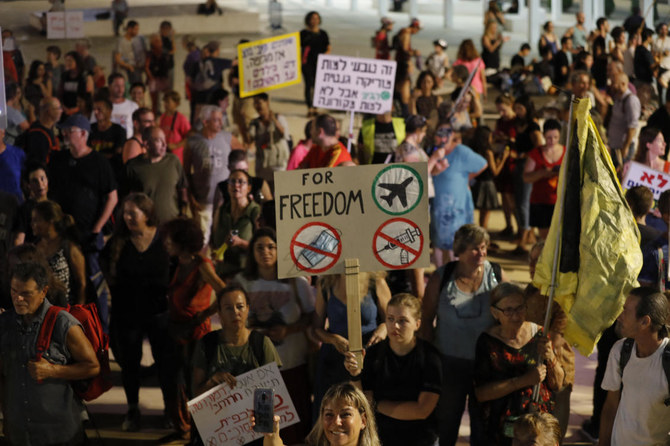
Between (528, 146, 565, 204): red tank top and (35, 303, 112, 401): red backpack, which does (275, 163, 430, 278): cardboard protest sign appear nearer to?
(35, 303, 112, 401): red backpack

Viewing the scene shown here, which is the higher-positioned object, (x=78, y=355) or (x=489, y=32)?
(x=489, y=32)

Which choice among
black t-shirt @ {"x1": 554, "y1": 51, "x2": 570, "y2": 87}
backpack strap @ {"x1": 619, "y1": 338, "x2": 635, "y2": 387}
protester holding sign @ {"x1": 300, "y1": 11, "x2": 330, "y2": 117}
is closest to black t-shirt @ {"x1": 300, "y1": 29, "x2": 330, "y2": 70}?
protester holding sign @ {"x1": 300, "y1": 11, "x2": 330, "y2": 117}

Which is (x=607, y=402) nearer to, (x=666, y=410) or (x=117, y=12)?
(x=666, y=410)

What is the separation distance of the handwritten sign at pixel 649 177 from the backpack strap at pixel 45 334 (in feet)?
16.6

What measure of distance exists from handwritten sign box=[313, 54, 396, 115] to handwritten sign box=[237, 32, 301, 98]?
3.36 ft

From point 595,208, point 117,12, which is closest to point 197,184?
point 595,208

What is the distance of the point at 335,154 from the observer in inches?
386

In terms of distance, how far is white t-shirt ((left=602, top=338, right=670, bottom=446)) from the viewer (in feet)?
18.3

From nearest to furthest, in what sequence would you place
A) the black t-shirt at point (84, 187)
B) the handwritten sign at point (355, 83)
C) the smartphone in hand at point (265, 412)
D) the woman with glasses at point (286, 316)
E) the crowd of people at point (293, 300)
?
the smartphone in hand at point (265, 412) → the crowd of people at point (293, 300) → the woman with glasses at point (286, 316) → the black t-shirt at point (84, 187) → the handwritten sign at point (355, 83)

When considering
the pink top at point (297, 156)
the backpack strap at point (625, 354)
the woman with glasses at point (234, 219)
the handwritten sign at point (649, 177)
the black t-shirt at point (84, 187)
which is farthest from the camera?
the pink top at point (297, 156)

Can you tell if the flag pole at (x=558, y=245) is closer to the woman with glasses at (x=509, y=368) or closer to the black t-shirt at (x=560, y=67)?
the woman with glasses at (x=509, y=368)

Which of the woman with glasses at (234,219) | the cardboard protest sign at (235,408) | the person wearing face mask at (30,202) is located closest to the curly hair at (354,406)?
the cardboard protest sign at (235,408)

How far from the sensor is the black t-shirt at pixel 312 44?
64.4ft

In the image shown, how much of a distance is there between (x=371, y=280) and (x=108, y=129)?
5490 mm
